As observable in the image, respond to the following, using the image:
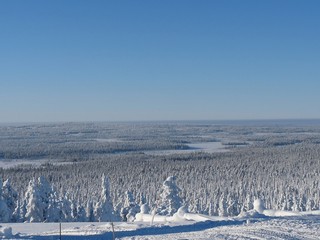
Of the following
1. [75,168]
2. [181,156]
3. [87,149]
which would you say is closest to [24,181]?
[75,168]

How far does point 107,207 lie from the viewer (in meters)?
47.5

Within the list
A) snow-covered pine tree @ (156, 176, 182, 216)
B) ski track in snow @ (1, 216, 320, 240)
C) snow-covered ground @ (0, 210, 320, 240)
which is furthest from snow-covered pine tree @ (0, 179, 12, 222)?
ski track in snow @ (1, 216, 320, 240)

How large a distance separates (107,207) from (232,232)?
93.5 feet

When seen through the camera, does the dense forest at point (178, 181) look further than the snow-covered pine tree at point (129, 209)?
Yes

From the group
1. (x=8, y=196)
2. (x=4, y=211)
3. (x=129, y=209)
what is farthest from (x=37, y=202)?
(x=129, y=209)

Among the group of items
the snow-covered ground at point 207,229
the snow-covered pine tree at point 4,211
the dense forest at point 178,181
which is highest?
the snow-covered ground at point 207,229

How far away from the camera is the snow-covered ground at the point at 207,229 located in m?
20.0

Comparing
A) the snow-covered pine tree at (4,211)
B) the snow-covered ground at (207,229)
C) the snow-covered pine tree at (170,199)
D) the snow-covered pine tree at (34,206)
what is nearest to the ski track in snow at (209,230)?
the snow-covered ground at (207,229)

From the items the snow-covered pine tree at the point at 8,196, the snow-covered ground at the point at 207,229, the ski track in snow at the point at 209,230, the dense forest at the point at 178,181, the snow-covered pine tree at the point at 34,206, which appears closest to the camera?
the ski track in snow at the point at 209,230

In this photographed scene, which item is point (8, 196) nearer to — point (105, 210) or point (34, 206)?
point (34, 206)

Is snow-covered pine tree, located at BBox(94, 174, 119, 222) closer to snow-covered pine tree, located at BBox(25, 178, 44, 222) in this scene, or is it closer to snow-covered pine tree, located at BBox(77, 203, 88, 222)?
snow-covered pine tree, located at BBox(77, 203, 88, 222)

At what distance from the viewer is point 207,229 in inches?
865

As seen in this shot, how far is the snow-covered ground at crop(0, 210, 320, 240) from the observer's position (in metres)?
20.0

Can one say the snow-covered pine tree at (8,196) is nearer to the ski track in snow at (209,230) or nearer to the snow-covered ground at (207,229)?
the snow-covered ground at (207,229)
